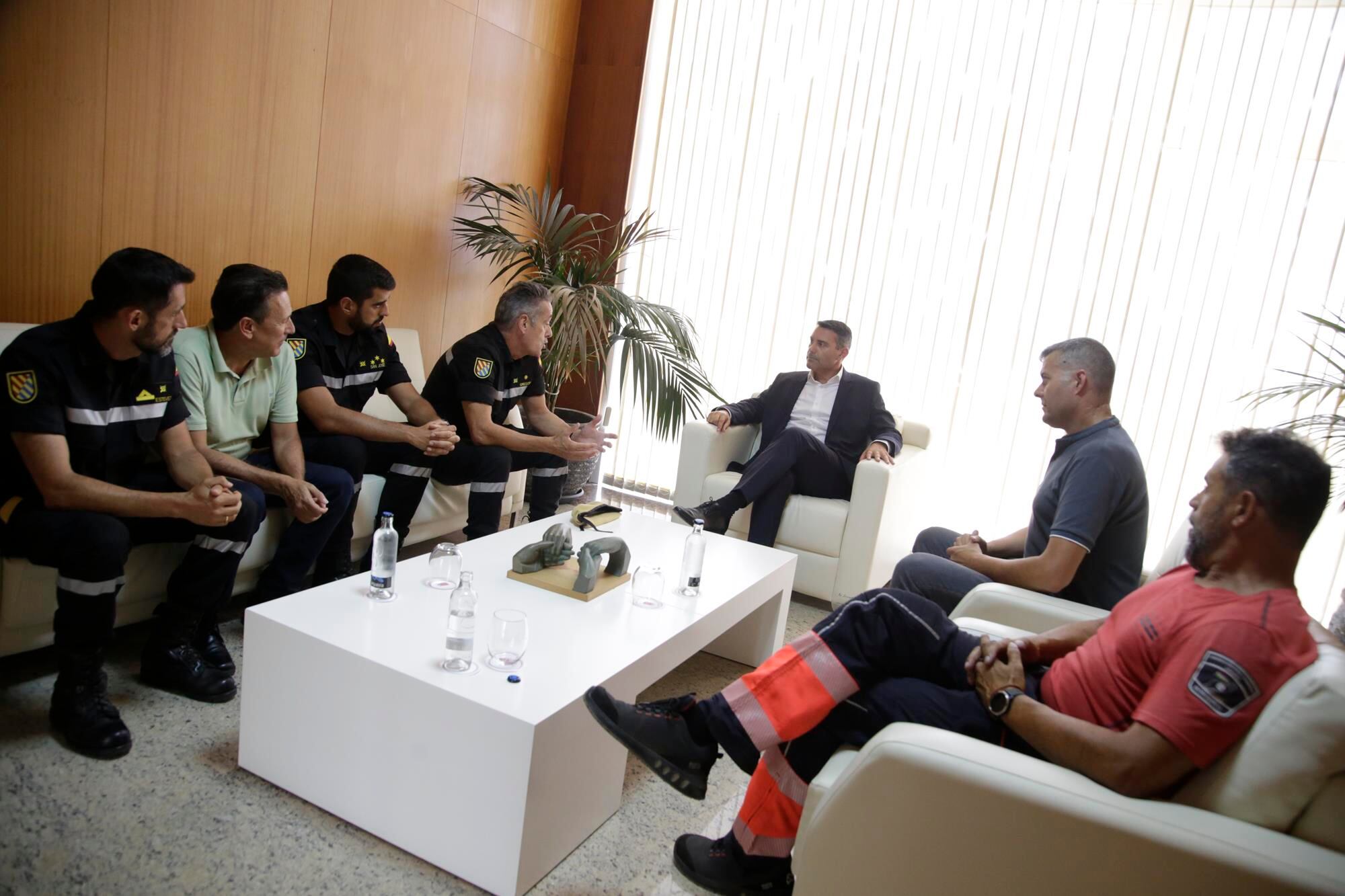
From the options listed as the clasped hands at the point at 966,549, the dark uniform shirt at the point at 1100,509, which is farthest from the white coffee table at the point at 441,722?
the dark uniform shirt at the point at 1100,509

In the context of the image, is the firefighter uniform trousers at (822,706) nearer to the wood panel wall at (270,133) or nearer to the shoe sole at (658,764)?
the shoe sole at (658,764)

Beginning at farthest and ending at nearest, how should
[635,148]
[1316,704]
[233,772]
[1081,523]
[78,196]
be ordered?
[635,148], [78,196], [1081,523], [233,772], [1316,704]

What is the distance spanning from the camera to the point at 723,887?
6.10ft

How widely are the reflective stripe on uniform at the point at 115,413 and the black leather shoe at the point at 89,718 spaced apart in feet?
1.94

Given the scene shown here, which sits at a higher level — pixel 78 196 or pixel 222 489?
pixel 78 196

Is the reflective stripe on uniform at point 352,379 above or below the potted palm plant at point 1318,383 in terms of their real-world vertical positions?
below

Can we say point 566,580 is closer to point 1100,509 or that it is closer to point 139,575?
point 139,575

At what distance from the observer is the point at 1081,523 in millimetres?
2506

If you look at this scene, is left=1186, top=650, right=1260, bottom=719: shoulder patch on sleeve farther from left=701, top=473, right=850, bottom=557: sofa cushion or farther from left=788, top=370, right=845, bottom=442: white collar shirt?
left=788, top=370, right=845, bottom=442: white collar shirt

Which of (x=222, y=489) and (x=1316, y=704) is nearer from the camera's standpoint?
(x=1316, y=704)

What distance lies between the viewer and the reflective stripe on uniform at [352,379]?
3.26m

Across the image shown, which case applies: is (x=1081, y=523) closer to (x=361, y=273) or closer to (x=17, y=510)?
(x=361, y=273)

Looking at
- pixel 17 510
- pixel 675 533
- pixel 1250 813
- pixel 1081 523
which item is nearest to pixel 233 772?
pixel 17 510

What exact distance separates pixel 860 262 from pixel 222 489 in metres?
3.41
